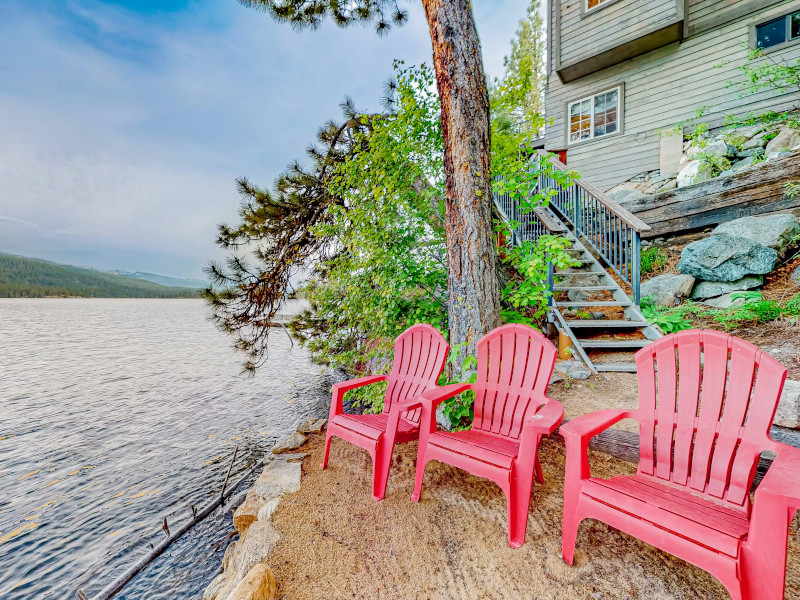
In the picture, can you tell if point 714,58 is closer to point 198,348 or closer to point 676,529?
point 676,529

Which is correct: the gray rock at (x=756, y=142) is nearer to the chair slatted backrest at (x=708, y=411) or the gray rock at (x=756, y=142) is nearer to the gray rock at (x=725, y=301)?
the gray rock at (x=725, y=301)

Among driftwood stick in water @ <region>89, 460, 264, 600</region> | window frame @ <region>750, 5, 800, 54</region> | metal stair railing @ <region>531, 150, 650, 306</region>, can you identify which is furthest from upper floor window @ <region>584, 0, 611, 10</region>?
driftwood stick in water @ <region>89, 460, 264, 600</region>

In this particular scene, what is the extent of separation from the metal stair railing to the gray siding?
15.6 feet

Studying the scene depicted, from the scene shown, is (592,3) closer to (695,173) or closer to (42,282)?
(695,173)

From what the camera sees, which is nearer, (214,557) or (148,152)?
(214,557)

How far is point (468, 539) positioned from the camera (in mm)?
1663

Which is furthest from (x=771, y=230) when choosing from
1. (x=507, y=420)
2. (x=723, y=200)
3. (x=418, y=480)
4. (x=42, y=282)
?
(x=42, y=282)

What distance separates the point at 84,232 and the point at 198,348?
28023 mm

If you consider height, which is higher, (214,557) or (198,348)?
(214,557)

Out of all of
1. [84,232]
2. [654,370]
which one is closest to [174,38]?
[654,370]

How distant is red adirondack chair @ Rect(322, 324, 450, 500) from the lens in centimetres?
204

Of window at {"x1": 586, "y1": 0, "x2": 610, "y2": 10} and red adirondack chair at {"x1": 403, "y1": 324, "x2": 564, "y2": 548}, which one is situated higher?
window at {"x1": 586, "y1": 0, "x2": 610, "y2": 10}

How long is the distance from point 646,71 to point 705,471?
9.40m

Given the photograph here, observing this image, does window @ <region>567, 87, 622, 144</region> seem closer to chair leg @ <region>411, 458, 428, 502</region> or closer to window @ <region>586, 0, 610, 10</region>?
window @ <region>586, 0, 610, 10</region>
